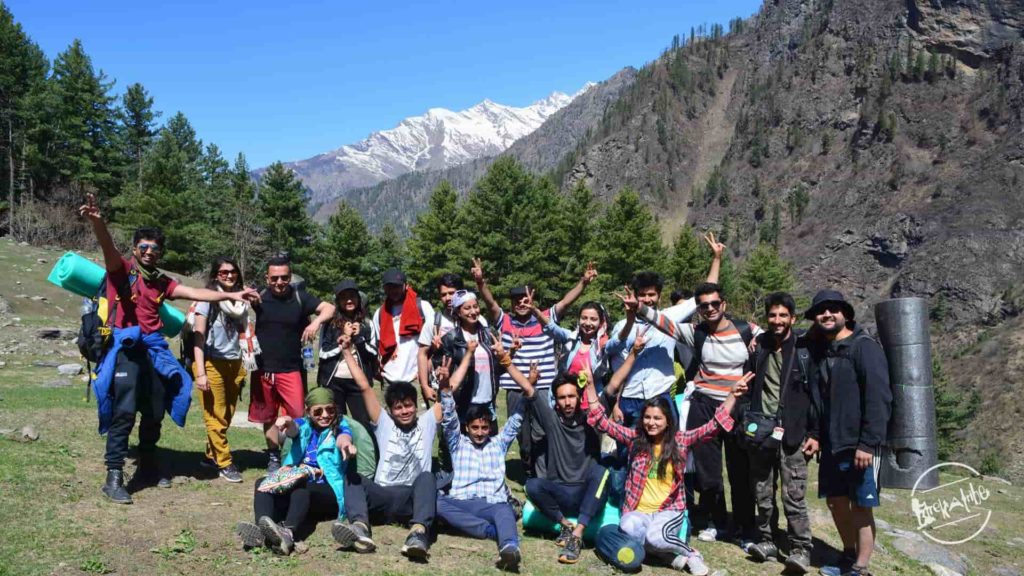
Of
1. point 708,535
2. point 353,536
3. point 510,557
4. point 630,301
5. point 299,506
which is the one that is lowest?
point 708,535

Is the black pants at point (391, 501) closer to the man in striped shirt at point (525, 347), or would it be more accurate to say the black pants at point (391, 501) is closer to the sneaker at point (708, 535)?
the man in striped shirt at point (525, 347)

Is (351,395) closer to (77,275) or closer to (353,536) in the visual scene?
(353,536)

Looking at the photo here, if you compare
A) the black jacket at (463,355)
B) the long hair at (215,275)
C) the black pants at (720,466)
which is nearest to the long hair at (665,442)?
the black pants at (720,466)

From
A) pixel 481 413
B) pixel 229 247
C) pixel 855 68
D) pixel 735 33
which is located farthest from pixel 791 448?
pixel 735 33

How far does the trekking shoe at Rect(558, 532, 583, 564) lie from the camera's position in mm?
5574

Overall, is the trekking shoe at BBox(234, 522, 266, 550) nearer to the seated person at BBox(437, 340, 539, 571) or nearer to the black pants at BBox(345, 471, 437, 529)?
the black pants at BBox(345, 471, 437, 529)

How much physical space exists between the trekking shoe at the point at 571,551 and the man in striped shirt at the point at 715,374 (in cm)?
155

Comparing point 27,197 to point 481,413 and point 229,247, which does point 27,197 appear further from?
point 481,413

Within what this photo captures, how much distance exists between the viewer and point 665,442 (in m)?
5.85

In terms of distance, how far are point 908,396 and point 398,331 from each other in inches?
188

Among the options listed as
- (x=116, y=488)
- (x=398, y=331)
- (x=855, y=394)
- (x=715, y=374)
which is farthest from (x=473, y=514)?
(x=855, y=394)

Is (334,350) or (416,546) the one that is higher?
(334,350)

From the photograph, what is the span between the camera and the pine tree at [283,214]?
1919 inches

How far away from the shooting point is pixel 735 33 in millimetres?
168875
